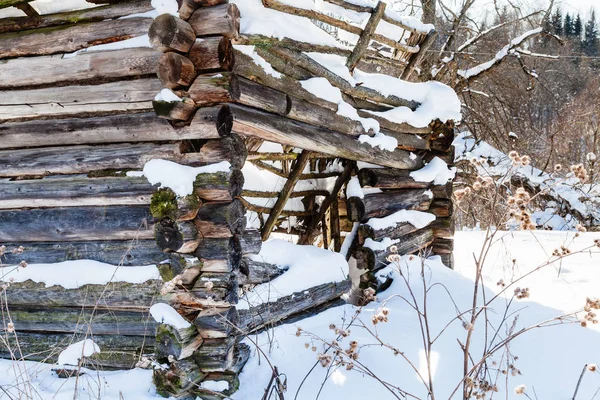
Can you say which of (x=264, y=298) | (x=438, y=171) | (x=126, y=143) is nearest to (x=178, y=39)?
(x=126, y=143)

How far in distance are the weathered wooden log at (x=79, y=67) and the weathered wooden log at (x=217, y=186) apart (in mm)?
835

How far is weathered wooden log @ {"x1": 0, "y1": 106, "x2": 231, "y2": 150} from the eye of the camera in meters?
3.67

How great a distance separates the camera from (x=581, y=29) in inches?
1854

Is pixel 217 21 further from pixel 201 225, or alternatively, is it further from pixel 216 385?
pixel 216 385

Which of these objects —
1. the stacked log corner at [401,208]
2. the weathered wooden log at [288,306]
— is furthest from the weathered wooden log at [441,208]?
the weathered wooden log at [288,306]

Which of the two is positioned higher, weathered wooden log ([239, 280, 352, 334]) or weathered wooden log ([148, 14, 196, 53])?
weathered wooden log ([148, 14, 196, 53])

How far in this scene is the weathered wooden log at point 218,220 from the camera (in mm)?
3729

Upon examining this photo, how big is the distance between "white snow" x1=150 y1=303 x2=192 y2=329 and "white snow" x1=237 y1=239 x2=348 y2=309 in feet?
2.86

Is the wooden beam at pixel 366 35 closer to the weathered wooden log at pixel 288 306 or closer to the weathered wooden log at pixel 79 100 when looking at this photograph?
the weathered wooden log at pixel 288 306

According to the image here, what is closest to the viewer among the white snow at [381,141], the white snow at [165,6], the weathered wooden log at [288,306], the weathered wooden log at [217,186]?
the white snow at [165,6]

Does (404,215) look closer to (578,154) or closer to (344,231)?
(344,231)

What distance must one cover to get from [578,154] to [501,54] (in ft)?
46.1

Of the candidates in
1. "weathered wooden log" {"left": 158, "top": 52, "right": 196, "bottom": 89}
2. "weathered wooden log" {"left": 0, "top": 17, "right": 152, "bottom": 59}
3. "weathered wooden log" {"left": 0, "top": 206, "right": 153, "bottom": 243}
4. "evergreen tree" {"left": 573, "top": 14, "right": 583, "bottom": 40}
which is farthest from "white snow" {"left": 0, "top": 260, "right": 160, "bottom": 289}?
"evergreen tree" {"left": 573, "top": 14, "right": 583, "bottom": 40}

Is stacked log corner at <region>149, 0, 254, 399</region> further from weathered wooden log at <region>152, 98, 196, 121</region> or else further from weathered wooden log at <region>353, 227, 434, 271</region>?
weathered wooden log at <region>353, 227, 434, 271</region>
